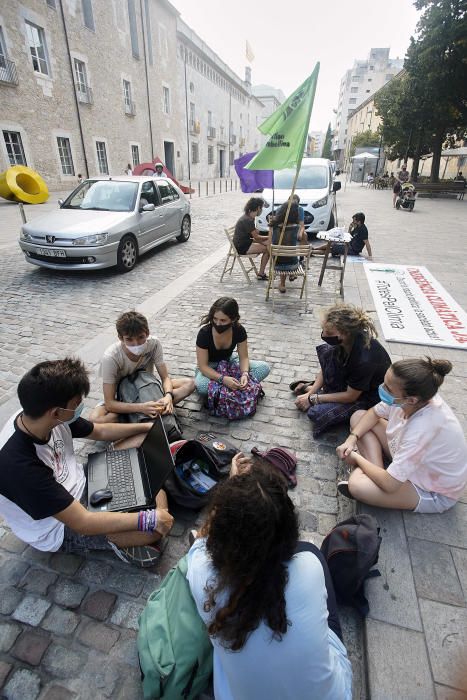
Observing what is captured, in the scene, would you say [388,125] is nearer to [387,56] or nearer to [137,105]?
[137,105]

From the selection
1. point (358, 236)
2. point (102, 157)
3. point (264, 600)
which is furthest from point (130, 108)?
point (264, 600)

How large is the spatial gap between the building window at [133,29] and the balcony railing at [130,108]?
10.6ft

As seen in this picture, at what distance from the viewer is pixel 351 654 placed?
70.2 inches

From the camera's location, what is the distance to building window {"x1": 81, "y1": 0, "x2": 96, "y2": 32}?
20.9 meters

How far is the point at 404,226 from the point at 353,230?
583 cm

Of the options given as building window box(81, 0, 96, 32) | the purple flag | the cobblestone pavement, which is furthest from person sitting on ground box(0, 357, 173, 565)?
building window box(81, 0, 96, 32)

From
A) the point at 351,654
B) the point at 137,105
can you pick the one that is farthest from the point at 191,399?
→ the point at 137,105

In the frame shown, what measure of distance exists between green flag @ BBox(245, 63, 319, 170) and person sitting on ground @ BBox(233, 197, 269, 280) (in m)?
1.48

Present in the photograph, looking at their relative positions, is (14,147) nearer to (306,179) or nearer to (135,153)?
(135,153)

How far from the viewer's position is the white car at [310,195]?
962 centimetres

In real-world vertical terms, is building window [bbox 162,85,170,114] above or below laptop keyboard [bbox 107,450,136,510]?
above

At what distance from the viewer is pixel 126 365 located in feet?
10.6

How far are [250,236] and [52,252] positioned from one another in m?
3.77

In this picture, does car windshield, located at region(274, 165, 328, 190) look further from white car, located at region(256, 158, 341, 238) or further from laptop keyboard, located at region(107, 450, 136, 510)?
laptop keyboard, located at region(107, 450, 136, 510)
